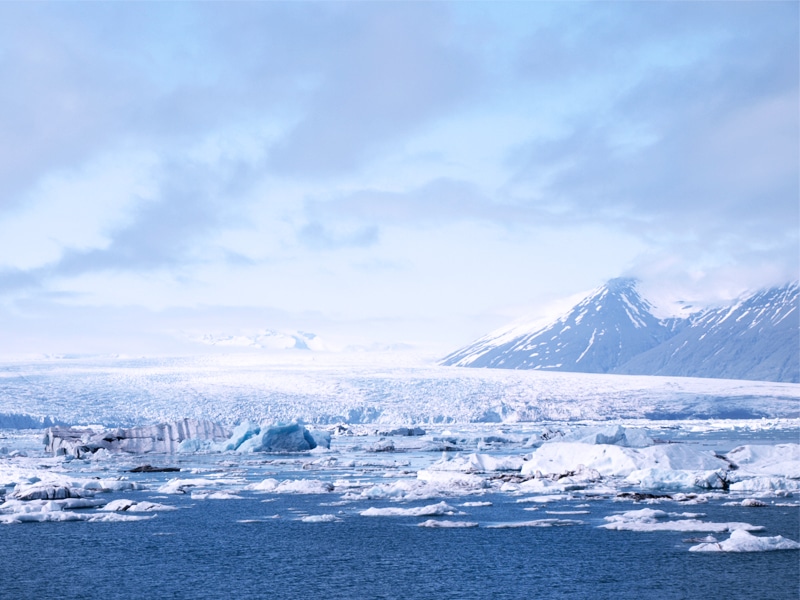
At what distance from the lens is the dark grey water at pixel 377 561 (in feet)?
32.4

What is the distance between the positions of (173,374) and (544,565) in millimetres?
47465

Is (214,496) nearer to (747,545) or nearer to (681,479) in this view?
(681,479)

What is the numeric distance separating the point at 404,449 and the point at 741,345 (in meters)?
131

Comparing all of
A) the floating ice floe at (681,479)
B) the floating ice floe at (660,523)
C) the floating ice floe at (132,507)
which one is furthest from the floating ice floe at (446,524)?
the floating ice floe at (681,479)

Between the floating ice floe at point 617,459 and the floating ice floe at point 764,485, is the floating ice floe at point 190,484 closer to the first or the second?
the floating ice floe at point 617,459

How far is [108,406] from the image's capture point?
4750 cm

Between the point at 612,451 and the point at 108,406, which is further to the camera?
the point at 108,406

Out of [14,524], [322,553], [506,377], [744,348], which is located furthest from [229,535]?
[744,348]

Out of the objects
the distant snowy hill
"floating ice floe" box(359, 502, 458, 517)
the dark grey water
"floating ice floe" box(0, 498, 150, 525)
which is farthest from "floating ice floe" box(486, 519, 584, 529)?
the distant snowy hill

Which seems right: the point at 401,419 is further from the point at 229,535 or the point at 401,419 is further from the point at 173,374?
the point at 229,535

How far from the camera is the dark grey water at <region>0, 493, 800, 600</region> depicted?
9875 mm

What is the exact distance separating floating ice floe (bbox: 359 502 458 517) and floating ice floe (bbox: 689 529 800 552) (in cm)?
474

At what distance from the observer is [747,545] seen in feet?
37.9

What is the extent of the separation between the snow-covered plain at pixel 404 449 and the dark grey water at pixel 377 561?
1.61ft
